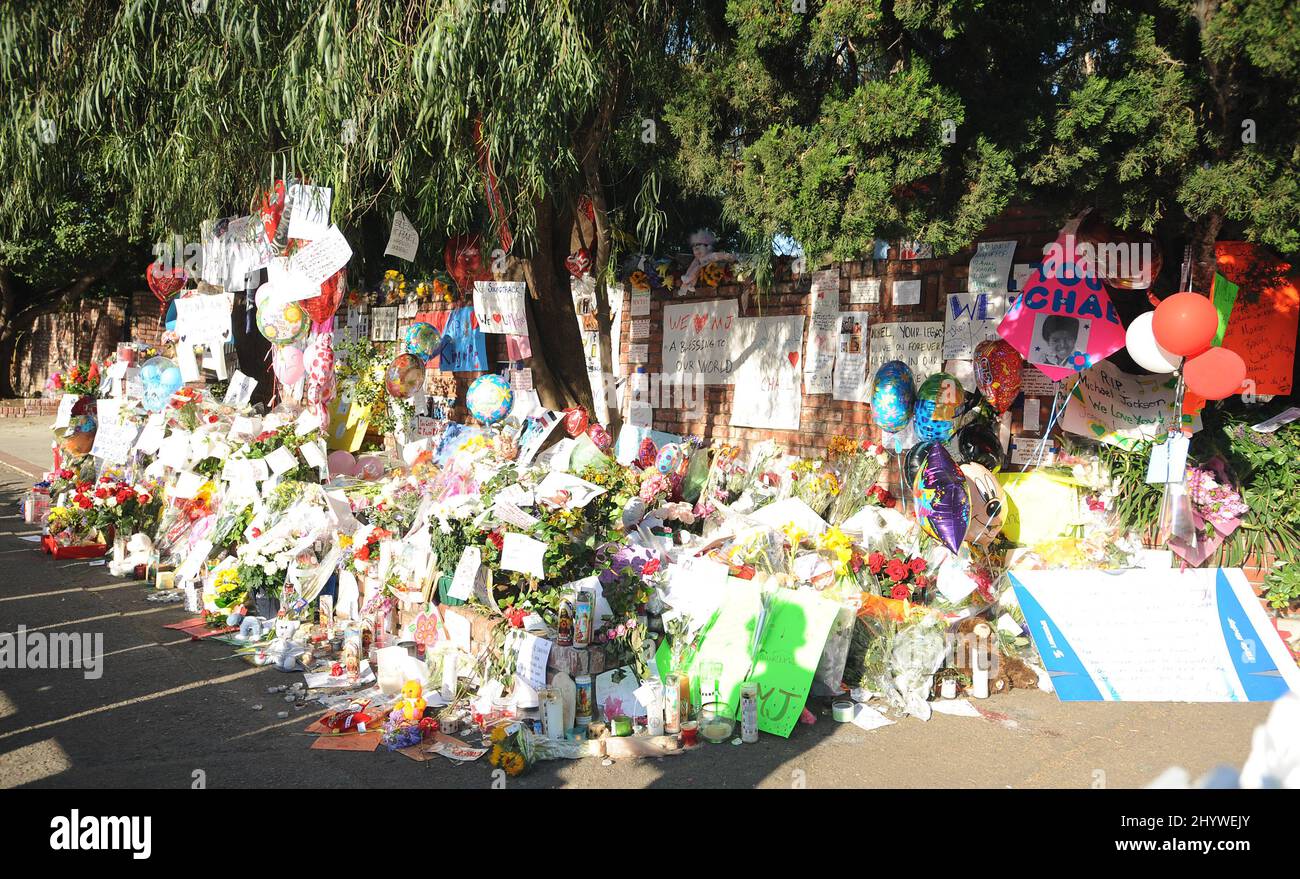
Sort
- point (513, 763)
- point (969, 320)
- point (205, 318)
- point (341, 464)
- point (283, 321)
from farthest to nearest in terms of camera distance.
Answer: point (205, 318) < point (341, 464) < point (283, 321) < point (969, 320) < point (513, 763)

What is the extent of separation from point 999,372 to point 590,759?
3.74 metres

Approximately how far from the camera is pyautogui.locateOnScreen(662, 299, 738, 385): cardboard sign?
8906 millimetres

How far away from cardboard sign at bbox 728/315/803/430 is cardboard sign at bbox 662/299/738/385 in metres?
0.10

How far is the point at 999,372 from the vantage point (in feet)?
20.8

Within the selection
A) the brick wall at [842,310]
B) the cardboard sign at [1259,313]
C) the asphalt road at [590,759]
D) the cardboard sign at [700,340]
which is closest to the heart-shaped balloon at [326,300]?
the brick wall at [842,310]

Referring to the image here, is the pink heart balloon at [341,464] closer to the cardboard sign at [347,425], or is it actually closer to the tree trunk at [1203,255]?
the cardboard sign at [347,425]

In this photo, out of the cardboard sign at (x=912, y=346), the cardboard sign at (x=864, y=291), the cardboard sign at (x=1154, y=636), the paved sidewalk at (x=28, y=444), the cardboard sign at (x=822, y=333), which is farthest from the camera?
the paved sidewalk at (x=28, y=444)

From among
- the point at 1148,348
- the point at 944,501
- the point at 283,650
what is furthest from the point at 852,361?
the point at 283,650

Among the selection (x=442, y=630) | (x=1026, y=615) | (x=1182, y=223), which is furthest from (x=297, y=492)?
(x=1182, y=223)

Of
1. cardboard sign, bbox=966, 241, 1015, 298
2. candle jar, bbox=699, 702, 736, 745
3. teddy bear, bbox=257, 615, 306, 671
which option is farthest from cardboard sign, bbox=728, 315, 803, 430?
teddy bear, bbox=257, 615, 306, 671

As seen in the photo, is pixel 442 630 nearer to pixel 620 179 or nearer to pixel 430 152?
Answer: pixel 430 152

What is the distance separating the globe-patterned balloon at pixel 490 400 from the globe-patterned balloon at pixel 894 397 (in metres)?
3.37

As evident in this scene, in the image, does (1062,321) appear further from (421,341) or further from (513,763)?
(421,341)

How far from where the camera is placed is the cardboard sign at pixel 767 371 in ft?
27.3
